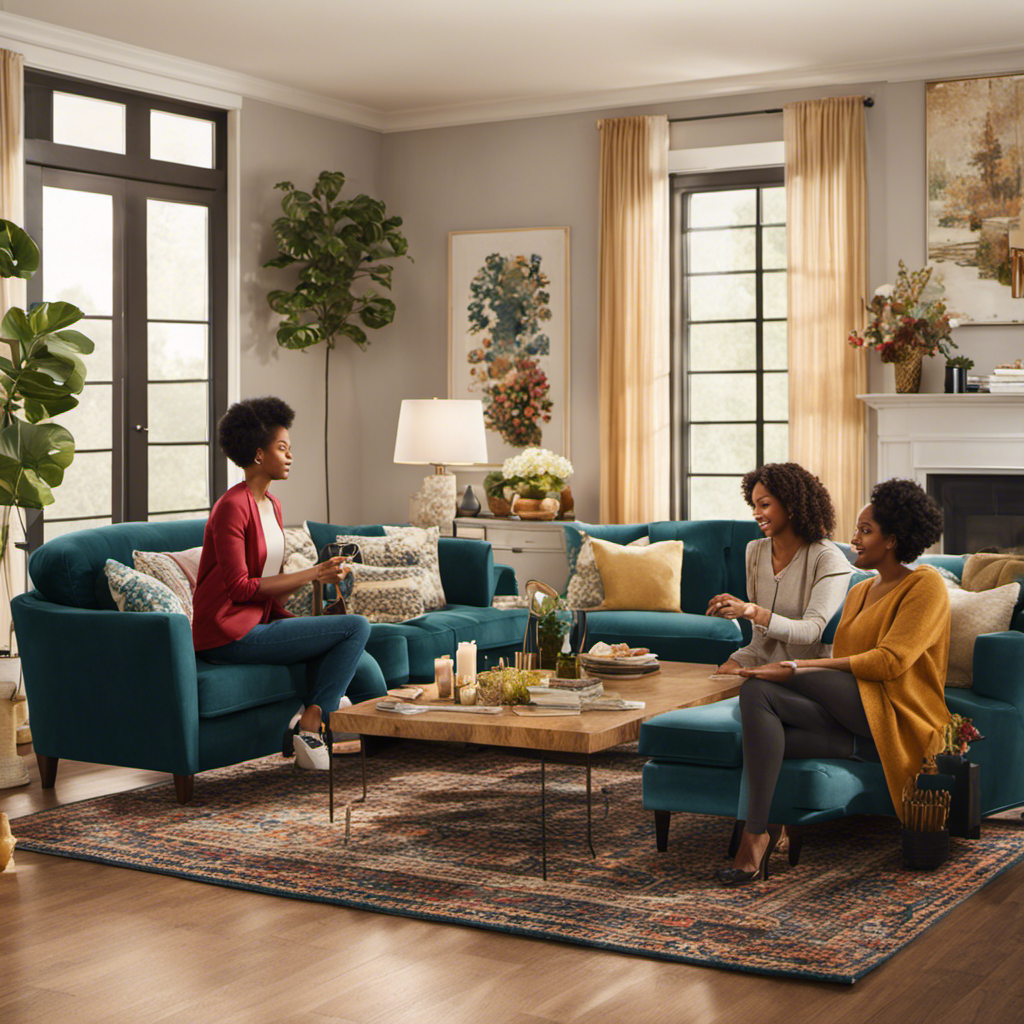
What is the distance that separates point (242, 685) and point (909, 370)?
156 inches

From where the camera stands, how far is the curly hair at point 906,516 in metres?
3.98

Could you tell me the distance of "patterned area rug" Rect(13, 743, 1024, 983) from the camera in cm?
336

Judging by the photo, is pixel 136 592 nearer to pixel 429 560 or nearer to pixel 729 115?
pixel 429 560

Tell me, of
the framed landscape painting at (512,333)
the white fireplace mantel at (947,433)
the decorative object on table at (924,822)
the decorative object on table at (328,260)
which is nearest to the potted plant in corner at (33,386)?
the decorative object on table at (328,260)

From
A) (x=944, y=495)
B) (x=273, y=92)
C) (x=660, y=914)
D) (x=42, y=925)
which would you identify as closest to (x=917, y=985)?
(x=660, y=914)

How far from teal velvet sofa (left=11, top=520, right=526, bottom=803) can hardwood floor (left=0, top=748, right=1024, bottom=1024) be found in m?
0.93

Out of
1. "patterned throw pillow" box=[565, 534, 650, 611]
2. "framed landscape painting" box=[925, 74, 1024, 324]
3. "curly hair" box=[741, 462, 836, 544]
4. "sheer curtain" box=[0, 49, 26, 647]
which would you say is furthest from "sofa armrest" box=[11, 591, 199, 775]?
"framed landscape painting" box=[925, 74, 1024, 324]

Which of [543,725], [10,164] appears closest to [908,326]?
[543,725]

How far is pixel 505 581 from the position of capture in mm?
6832

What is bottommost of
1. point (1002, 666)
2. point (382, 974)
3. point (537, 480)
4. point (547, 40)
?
point (382, 974)

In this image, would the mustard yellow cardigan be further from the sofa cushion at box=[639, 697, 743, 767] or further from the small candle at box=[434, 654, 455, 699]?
the small candle at box=[434, 654, 455, 699]

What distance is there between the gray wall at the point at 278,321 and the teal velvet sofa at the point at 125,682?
2.73 m

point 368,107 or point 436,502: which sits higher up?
point 368,107

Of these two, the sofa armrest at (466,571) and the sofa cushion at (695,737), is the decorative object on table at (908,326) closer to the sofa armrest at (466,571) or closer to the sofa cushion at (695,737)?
the sofa armrest at (466,571)
